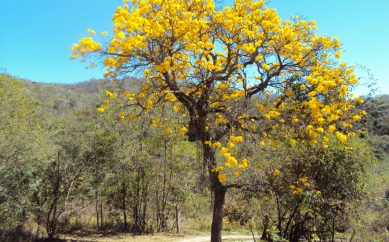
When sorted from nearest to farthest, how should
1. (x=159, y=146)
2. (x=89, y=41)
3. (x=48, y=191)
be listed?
(x=89, y=41)
(x=48, y=191)
(x=159, y=146)

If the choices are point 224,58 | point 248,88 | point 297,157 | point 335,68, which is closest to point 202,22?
point 224,58

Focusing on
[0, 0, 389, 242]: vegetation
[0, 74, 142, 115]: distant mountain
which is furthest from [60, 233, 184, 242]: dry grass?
[0, 74, 142, 115]: distant mountain

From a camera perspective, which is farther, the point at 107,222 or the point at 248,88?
the point at 107,222

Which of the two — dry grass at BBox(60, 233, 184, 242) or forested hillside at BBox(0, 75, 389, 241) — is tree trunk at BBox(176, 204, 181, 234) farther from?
dry grass at BBox(60, 233, 184, 242)

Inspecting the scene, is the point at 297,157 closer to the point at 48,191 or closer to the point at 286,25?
the point at 286,25

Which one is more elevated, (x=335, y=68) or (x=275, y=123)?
(x=335, y=68)

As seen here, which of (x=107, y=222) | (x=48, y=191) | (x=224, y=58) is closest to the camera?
(x=224, y=58)

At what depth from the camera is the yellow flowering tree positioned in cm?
653

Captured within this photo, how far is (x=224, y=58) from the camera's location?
766cm

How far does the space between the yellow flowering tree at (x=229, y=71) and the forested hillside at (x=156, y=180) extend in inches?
23.9

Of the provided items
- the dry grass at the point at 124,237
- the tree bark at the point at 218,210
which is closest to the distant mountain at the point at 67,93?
the tree bark at the point at 218,210

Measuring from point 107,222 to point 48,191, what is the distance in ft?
19.8

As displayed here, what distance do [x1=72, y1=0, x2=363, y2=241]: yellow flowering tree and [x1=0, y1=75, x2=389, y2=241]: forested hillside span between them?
23.9 inches

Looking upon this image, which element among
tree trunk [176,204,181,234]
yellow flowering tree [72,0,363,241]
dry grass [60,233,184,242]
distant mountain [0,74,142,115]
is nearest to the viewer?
yellow flowering tree [72,0,363,241]
